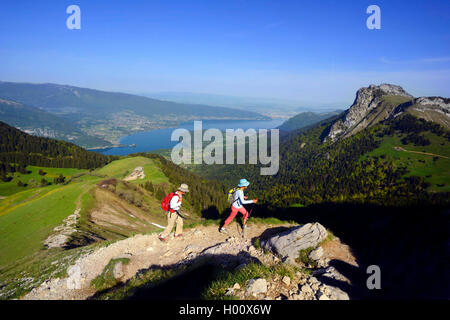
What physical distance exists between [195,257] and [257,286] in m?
5.53

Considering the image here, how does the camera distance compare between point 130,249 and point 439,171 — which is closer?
point 130,249

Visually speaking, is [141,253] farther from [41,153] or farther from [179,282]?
[41,153]

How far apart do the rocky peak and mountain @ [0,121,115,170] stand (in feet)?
542

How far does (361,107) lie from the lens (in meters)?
179

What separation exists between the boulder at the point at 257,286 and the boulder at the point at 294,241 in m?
4.99

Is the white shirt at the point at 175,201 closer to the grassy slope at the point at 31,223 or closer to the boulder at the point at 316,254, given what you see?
the boulder at the point at 316,254

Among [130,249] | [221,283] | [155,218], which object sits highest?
[221,283]

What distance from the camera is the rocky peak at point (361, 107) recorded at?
173 metres

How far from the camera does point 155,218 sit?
1551 inches

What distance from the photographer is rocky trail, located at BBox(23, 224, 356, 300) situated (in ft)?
25.0

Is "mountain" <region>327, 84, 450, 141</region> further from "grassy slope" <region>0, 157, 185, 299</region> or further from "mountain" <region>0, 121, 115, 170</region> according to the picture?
"mountain" <region>0, 121, 115, 170</region>

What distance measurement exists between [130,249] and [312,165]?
141895 mm
